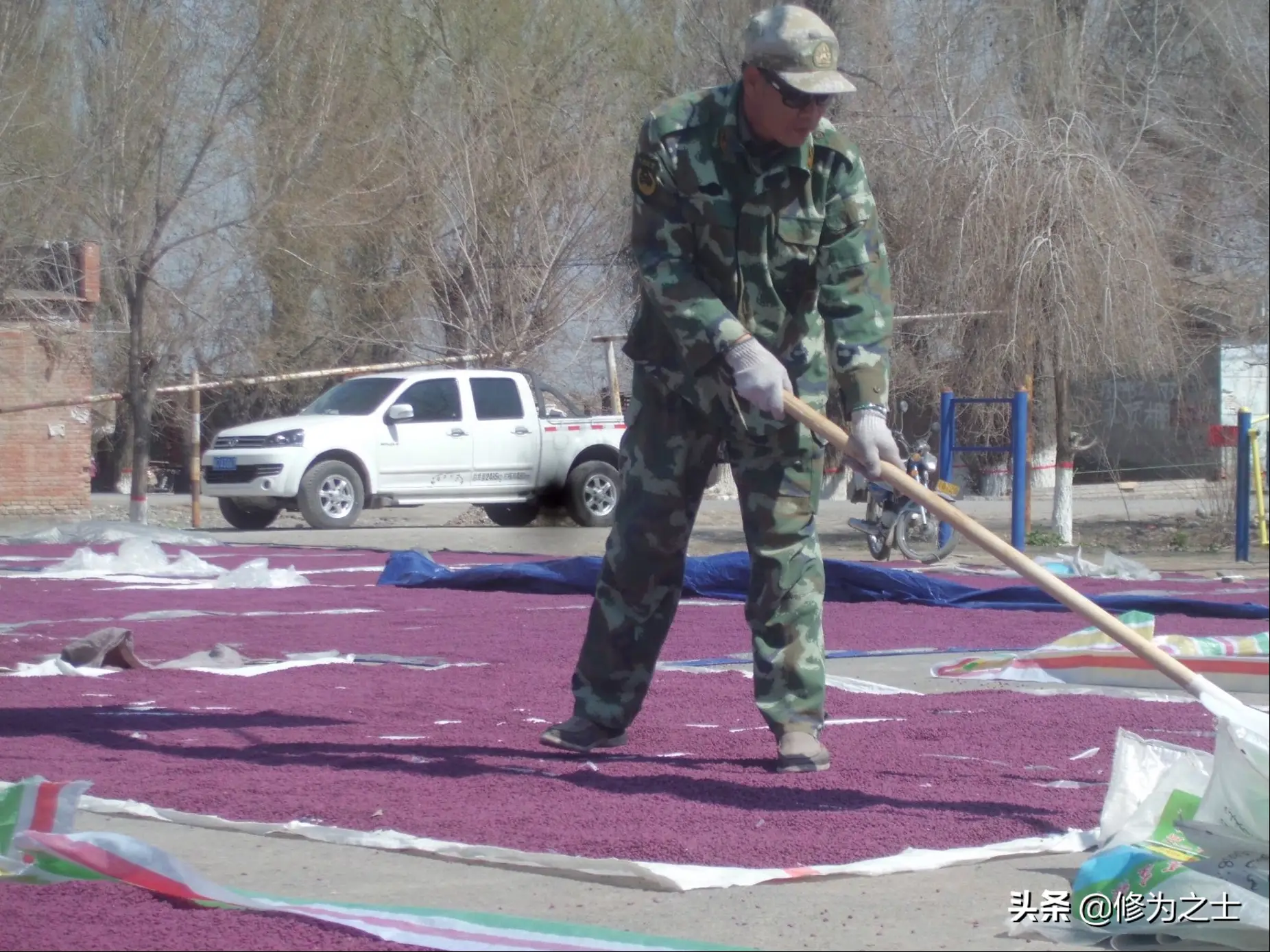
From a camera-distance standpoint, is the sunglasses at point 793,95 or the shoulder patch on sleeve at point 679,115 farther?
the shoulder patch on sleeve at point 679,115

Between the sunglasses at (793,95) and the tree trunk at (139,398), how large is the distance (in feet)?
48.6

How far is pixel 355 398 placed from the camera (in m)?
17.3

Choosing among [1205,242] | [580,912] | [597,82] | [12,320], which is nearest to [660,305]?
[580,912]

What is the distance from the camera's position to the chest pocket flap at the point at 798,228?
3938 mm

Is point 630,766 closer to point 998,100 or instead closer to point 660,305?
point 660,305

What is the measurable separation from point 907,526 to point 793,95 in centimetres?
982

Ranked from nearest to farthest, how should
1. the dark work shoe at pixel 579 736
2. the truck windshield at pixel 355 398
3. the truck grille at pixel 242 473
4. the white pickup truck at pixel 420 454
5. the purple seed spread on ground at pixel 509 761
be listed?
the purple seed spread on ground at pixel 509 761, the dark work shoe at pixel 579 736, the truck grille at pixel 242 473, the white pickup truck at pixel 420 454, the truck windshield at pixel 355 398

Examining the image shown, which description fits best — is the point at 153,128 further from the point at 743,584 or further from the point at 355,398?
the point at 743,584

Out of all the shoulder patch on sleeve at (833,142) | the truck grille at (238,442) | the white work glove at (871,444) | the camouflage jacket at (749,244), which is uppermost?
the shoulder patch on sleeve at (833,142)

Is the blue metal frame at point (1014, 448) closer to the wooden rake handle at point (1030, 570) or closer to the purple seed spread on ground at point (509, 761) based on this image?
the purple seed spread on ground at point (509, 761)

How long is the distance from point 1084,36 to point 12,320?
13.0 m

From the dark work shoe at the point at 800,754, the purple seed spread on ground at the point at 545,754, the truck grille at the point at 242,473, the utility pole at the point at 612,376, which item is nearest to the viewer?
the purple seed spread on ground at the point at 545,754

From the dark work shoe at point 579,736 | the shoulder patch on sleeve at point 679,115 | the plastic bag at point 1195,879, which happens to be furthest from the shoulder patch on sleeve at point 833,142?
the plastic bag at point 1195,879

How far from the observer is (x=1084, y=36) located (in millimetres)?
15461
